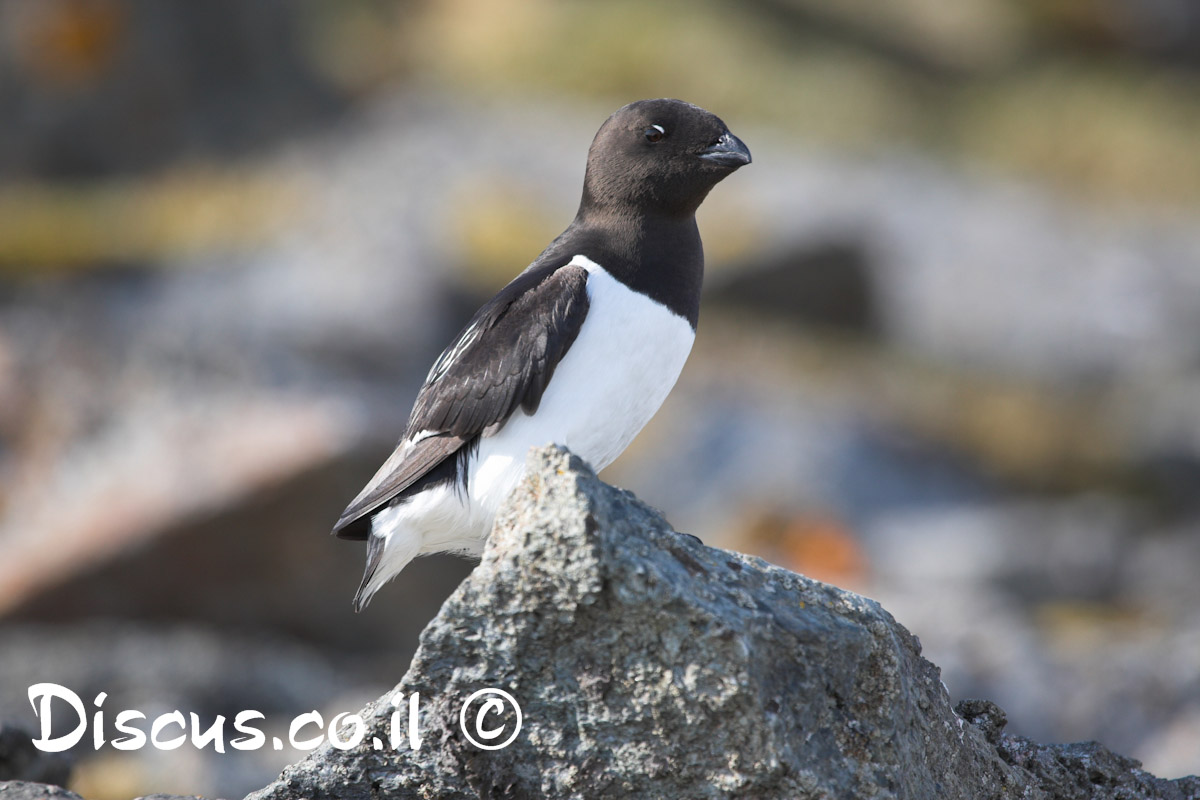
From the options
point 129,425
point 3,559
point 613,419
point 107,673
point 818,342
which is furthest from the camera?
point 818,342

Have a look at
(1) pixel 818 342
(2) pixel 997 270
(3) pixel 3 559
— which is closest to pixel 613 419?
(3) pixel 3 559

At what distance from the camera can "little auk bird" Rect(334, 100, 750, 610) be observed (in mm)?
6051

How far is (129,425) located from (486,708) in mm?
9168

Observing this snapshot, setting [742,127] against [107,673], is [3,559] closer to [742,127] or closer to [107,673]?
[107,673]

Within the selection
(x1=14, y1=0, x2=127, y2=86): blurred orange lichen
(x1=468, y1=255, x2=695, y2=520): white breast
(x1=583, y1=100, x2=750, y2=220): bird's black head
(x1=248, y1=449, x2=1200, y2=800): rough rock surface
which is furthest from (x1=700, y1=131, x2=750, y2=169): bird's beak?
(x1=14, y1=0, x2=127, y2=86): blurred orange lichen

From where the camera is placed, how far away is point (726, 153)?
6469 millimetres

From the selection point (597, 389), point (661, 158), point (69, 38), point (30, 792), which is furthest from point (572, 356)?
point (69, 38)

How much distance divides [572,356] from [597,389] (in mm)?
209

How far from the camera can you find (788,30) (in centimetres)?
2914

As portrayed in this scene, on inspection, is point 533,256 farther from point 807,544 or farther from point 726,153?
point 726,153

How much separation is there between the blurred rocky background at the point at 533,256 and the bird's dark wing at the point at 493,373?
2250 millimetres

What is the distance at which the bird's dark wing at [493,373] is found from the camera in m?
6.09

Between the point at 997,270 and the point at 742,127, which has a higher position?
the point at 742,127

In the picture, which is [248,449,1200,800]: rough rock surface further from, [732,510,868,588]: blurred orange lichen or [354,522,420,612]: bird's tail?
[732,510,868,588]: blurred orange lichen
